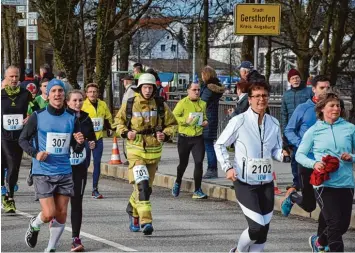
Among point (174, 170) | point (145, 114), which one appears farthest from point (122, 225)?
point (174, 170)

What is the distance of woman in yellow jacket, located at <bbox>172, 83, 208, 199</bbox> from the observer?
1339 cm

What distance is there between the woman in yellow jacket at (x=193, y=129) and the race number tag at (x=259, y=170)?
541cm

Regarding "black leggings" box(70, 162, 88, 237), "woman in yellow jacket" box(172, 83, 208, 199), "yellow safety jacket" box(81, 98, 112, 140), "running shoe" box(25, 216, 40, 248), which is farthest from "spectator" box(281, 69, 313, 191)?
"running shoe" box(25, 216, 40, 248)

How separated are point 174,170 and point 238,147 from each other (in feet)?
27.5

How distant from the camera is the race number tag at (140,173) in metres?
10.1

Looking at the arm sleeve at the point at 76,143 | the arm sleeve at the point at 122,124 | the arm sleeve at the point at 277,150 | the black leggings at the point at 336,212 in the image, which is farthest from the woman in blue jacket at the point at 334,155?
the arm sleeve at the point at 122,124

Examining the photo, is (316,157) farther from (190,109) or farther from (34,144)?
(190,109)

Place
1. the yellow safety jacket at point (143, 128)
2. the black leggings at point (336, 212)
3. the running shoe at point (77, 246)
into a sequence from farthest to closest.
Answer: the yellow safety jacket at point (143, 128) → the running shoe at point (77, 246) → the black leggings at point (336, 212)

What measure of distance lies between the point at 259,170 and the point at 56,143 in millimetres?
2017

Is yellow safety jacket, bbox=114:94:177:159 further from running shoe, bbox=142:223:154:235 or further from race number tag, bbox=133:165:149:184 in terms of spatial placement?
running shoe, bbox=142:223:154:235

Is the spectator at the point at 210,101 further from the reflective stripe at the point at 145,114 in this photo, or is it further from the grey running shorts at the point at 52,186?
the grey running shorts at the point at 52,186

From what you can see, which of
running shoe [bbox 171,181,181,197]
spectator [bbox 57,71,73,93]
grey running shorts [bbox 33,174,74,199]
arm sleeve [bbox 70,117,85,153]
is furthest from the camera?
running shoe [bbox 171,181,181,197]

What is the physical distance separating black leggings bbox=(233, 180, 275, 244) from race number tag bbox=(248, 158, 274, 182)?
0.07m

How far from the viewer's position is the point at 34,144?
8820 mm
